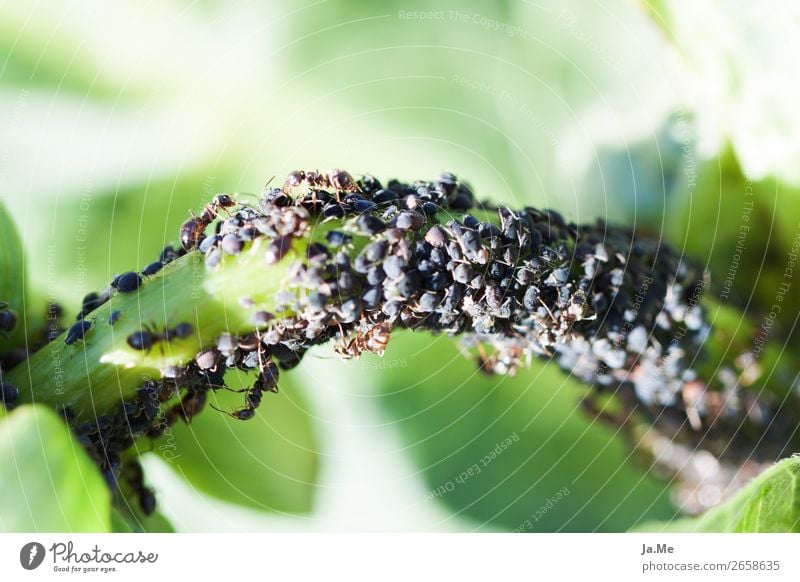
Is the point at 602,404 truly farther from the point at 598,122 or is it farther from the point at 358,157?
the point at 358,157

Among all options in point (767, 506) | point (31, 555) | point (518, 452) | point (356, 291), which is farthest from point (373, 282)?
point (518, 452)

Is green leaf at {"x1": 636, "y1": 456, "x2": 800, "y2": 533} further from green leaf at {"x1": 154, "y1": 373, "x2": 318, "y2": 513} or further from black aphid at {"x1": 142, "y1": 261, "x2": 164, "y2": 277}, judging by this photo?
black aphid at {"x1": 142, "y1": 261, "x2": 164, "y2": 277}

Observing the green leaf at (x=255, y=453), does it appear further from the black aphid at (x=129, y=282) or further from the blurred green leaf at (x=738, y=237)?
the blurred green leaf at (x=738, y=237)

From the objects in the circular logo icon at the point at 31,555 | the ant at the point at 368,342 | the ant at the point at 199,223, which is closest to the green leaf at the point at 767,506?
the ant at the point at 368,342

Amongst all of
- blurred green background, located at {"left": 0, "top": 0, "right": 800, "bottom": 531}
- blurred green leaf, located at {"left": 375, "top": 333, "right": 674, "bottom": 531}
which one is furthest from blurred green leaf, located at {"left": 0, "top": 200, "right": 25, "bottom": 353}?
blurred green leaf, located at {"left": 375, "top": 333, "right": 674, "bottom": 531}

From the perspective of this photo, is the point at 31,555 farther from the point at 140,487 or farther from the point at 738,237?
the point at 738,237

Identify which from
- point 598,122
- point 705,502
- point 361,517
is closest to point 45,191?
point 361,517
